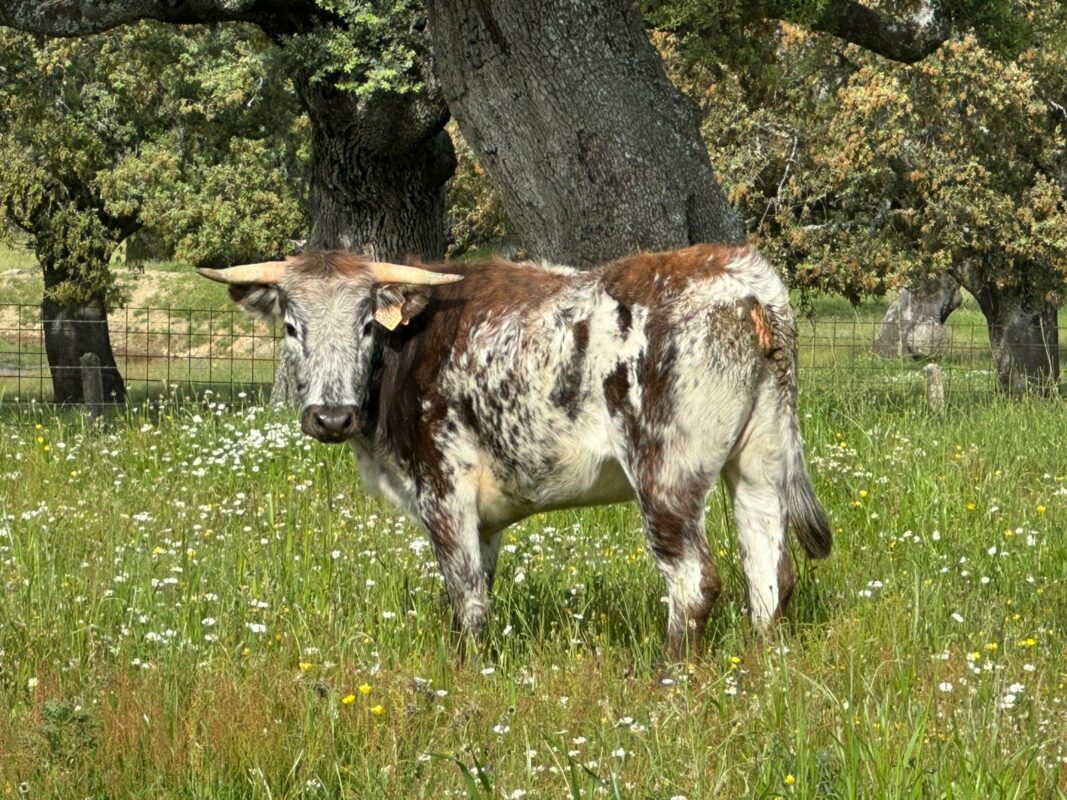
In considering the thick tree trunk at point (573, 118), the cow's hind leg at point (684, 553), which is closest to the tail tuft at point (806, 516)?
the cow's hind leg at point (684, 553)

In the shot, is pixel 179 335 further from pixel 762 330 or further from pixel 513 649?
pixel 762 330

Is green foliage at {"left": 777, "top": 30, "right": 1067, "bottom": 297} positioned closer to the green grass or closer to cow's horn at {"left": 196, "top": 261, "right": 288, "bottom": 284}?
the green grass

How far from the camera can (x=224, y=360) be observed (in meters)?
32.5

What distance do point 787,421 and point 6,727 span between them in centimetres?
310

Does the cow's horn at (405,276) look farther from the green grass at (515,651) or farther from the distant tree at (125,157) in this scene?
the distant tree at (125,157)

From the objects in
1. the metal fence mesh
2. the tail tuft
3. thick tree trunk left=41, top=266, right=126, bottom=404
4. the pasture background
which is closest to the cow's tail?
the tail tuft

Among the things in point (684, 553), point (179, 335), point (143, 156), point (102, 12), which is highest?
point (102, 12)

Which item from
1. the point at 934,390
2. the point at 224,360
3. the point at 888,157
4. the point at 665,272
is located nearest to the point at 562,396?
the point at 665,272

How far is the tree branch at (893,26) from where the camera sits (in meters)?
15.4

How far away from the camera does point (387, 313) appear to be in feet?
20.5

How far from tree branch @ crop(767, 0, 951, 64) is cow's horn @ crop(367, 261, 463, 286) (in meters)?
10.1

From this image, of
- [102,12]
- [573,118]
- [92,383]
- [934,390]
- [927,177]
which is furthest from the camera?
[927,177]

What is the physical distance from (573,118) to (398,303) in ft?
11.9

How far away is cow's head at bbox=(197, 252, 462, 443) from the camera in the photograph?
6.13m
